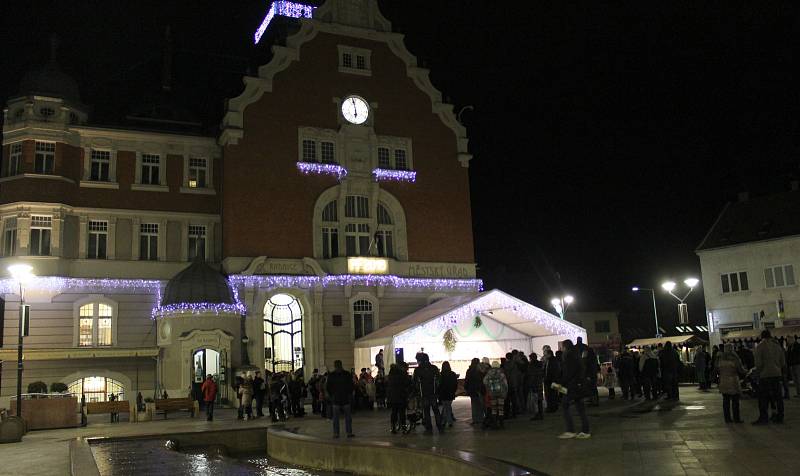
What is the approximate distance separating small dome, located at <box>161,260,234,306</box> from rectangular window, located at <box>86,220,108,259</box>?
385cm

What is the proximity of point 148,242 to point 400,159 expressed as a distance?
42.6ft

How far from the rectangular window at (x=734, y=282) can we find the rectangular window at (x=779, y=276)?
145cm

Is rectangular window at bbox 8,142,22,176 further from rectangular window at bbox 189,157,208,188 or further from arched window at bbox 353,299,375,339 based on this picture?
arched window at bbox 353,299,375,339

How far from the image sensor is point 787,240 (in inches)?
1713

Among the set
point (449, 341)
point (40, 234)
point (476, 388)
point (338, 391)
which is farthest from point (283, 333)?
point (476, 388)

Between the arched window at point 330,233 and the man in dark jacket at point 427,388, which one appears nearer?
the man in dark jacket at point 427,388

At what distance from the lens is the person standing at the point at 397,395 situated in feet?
57.1

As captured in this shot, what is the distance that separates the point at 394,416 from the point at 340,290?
59.6 feet

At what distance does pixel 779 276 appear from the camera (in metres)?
43.8

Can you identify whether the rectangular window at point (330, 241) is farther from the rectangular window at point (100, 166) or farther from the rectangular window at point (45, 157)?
the rectangular window at point (45, 157)

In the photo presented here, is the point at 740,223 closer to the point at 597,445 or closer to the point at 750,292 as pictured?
the point at 750,292

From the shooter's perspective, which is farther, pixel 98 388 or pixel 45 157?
pixel 45 157

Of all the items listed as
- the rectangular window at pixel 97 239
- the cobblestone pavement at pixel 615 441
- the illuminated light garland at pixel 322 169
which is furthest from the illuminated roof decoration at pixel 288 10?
the cobblestone pavement at pixel 615 441

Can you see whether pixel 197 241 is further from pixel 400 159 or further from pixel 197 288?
pixel 400 159
